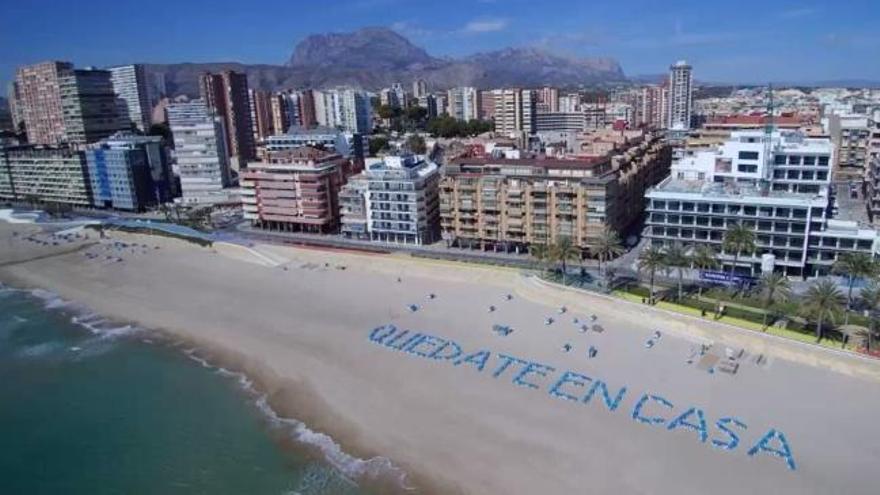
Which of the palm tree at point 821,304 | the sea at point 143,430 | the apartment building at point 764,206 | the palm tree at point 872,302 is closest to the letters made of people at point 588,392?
the palm tree at point 821,304

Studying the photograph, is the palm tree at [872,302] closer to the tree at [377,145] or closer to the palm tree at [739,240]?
the palm tree at [739,240]

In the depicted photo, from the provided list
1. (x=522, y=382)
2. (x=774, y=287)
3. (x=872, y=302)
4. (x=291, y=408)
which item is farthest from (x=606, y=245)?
(x=291, y=408)

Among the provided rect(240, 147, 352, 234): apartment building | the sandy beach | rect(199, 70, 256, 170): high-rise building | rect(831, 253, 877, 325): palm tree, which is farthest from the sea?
rect(199, 70, 256, 170): high-rise building

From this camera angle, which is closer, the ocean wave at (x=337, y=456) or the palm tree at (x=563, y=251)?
the ocean wave at (x=337, y=456)

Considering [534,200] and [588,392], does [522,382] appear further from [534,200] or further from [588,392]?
[534,200]

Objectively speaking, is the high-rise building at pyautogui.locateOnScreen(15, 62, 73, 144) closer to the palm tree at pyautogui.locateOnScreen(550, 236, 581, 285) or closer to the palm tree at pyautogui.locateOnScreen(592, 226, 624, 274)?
the palm tree at pyautogui.locateOnScreen(550, 236, 581, 285)

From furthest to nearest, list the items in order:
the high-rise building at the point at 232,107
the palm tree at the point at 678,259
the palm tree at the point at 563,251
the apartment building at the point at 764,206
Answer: the high-rise building at the point at 232,107 → the palm tree at the point at 563,251 → the apartment building at the point at 764,206 → the palm tree at the point at 678,259
